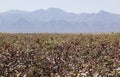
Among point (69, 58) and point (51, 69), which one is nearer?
point (51, 69)

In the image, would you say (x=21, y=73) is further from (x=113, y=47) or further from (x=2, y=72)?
(x=113, y=47)

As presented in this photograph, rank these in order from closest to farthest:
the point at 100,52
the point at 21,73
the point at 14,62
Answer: the point at 21,73 → the point at 14,62 → the point at 100,52

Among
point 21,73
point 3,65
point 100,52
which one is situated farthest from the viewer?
point 100,52

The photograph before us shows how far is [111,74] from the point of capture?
10.1m

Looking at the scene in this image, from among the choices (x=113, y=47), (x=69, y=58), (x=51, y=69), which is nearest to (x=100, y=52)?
(x=113, y=47)

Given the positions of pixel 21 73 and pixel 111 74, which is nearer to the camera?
pixel 111 74

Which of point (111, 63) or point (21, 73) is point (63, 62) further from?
point (21, 73)

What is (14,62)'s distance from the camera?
12562 millimetres

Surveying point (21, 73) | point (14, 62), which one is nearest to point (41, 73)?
point (21, 73)

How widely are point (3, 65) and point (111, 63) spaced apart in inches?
129

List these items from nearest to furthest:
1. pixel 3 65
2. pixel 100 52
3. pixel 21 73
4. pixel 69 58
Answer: pixel 21 73 < pixel 3 65 < pixel 69 58 < pixel 100 52

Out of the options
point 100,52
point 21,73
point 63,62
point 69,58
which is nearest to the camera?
point 21,73

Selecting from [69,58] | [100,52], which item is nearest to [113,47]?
[100,52]

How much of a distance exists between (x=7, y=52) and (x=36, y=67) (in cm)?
229
